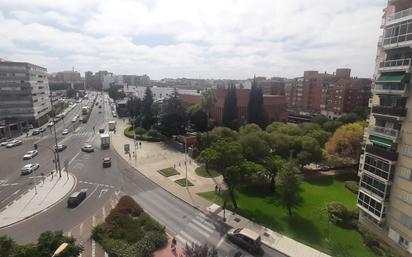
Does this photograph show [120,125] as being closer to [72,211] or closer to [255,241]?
[72,211]

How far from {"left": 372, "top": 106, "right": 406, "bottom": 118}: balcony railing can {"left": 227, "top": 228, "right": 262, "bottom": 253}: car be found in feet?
62.5

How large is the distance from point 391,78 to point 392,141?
21.6 feet

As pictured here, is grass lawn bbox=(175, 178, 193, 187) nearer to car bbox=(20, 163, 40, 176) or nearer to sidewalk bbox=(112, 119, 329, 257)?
sidewalk bbox=(112, 119, 329, 257)

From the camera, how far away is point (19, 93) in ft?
282

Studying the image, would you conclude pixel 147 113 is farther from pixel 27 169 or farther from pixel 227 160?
pixel 227 160

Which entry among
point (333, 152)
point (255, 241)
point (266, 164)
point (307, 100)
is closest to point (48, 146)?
point (266, 164)

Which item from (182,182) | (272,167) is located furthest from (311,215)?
(182,182)

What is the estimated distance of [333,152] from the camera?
164 ft

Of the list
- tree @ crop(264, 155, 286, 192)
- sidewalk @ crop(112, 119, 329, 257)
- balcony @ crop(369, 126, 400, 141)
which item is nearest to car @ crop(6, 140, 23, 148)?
sidewalk @ crop(112, 119, 329, 257)

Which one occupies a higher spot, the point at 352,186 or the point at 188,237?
the point at 352,186

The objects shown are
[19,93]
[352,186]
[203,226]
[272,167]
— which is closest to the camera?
[203,226]

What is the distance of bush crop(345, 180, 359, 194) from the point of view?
1638 inches

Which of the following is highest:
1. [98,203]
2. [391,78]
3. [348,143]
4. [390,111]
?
[391,78]

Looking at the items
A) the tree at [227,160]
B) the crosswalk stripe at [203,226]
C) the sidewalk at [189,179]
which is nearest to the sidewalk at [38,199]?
the sidewalk at [189,179]
